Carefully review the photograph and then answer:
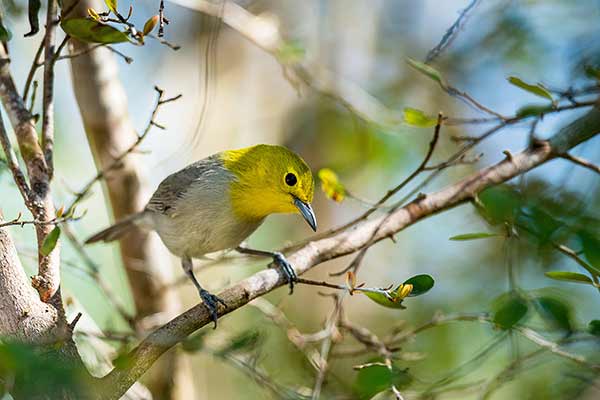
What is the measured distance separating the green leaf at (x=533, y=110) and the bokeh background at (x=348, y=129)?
1720 millimetres

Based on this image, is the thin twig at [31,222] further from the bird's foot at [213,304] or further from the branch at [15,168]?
the bird's foot at [213,304]

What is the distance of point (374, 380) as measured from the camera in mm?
1933

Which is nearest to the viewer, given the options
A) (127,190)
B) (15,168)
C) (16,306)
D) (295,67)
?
(16,306)

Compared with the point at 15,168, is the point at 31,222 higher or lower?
lower

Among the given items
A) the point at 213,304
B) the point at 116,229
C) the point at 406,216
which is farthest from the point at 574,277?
the point at 116,229

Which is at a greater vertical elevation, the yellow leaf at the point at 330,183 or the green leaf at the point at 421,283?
the yellow leaf at the point at 330,183

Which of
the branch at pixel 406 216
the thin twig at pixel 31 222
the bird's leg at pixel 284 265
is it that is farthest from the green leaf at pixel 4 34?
the bird's leg at pixel 284 265

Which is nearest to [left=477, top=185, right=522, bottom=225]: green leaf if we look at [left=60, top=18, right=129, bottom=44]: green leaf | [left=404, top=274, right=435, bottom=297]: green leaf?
[left=404, top=274, right=435, bottom=297]: green leaf

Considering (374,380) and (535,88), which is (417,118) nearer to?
(535,88)

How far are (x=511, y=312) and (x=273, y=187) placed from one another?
151 cm

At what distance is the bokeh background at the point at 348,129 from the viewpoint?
4434mm

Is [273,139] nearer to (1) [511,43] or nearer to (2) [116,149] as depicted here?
(1) [511,43]

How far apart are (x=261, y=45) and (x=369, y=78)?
243 cm

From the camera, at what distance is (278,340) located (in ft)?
15.7
